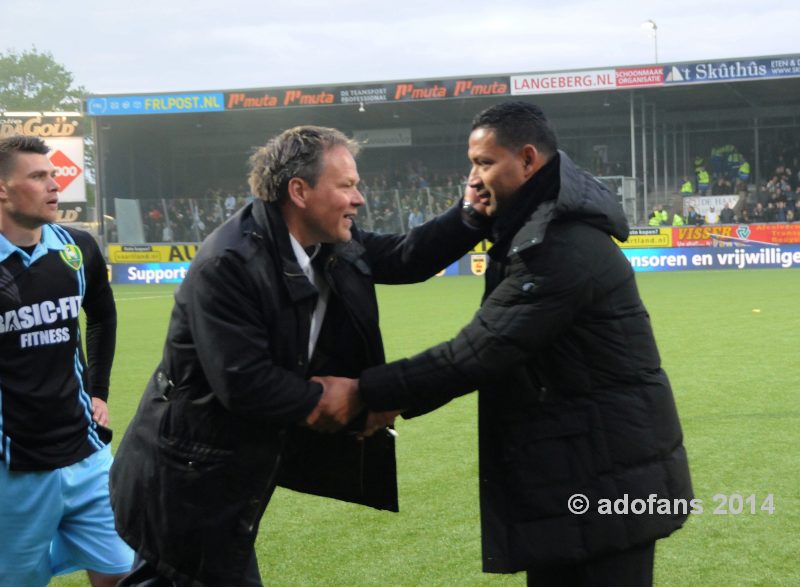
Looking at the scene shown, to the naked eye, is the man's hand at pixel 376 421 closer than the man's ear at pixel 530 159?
No

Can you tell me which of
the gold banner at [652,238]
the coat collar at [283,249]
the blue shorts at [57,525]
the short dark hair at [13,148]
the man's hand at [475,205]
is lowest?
the blue shorts at [57,525]

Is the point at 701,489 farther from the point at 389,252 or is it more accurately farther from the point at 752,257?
the point at 752,257

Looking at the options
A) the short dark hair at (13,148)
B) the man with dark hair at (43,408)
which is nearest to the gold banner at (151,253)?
the short dark hair at (13,148)

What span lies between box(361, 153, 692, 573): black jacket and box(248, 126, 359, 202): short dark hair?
617 mm

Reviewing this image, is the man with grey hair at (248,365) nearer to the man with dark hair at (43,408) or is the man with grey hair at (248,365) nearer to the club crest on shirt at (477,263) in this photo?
the man with dark hair at (43,408)

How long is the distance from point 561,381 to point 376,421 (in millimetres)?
606

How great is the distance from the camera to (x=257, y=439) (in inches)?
123

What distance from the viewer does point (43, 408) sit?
3.92 m

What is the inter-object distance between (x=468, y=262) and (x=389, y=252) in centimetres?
2823

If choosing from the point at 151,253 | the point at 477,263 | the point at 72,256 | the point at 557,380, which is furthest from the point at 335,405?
the point at 151,253

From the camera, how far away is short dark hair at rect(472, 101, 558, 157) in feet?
10.2

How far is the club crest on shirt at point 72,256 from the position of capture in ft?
13.7

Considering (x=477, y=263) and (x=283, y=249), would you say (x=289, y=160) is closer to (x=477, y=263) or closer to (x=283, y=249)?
(x=283, y=249)

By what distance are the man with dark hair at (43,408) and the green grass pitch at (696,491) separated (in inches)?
50.7
